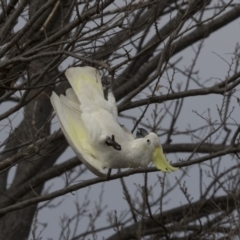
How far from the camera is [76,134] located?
14.0ft

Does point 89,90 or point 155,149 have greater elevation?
point 89,90

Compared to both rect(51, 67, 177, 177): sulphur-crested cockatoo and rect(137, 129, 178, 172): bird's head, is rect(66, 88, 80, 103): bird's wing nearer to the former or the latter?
rect(51, 67, 177, 177): sulphur-crested cockatoo

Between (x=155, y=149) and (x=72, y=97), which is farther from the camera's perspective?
(x=72, y=97)

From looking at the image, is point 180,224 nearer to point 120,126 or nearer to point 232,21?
point 232,21

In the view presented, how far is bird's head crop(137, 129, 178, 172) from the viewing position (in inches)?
169

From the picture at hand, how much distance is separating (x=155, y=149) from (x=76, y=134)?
0.42m

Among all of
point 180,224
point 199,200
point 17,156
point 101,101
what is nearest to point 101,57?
point 17,156

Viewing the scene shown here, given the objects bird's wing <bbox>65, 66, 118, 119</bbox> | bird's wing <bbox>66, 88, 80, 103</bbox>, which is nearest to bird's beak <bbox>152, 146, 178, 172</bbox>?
bird's wing <bbox>65, 66, 118, 119</bbox>

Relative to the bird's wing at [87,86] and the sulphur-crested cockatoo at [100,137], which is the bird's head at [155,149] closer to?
the sulphur-crested cockatoo at [100,137]

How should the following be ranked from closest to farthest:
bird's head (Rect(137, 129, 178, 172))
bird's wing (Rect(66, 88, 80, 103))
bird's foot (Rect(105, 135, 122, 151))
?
1. bird's foot (Rect(105, 135, 122, 151))
2. bird's head (Rect(137, 129, 178, 172))
3. bird's wing (Rect(66, 88, 80, 103))

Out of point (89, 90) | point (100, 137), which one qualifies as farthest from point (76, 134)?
point (89, 90)

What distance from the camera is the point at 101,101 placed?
436 centimetres

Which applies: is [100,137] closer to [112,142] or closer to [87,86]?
[112,142]

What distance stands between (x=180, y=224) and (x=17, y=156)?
9.15 feet
